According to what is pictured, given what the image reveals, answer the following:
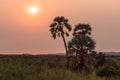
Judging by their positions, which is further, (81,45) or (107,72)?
(81,45)

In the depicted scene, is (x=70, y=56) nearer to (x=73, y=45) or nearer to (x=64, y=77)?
(x=73, y=45)

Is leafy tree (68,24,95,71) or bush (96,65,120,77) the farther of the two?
leafy tree (68,24,95,71)

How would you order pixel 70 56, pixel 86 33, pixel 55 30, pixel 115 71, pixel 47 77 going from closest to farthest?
1. pixel 47 77
2. pixel 115 71
3. pixel 70 56
4. pixel 86 33
5. pixel 55 30

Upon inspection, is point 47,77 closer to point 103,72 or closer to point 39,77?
point 39,77

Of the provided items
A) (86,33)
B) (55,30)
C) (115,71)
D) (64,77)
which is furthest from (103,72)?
(55,30)

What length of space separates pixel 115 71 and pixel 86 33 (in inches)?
1160

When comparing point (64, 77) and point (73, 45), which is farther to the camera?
point (73, 45)

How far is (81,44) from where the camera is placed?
2399 inches

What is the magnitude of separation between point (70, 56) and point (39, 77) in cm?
4007

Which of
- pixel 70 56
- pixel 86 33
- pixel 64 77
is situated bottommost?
pixel 64 77

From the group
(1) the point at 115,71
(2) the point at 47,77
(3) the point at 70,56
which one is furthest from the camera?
(3) the point at 70,56

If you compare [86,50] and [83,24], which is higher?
[83,24]

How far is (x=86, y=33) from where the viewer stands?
72.2 meters

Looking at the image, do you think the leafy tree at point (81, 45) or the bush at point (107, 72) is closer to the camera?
the bush at point (107, 72)
